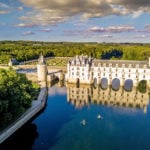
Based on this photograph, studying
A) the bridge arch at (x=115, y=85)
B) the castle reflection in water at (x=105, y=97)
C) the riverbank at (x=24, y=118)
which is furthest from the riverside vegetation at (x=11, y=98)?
the bridge arch at (x=115, y=85)

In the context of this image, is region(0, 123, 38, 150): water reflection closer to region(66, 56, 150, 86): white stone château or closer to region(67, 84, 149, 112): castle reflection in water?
region(67, 84, 149, 112): castle reflection in water

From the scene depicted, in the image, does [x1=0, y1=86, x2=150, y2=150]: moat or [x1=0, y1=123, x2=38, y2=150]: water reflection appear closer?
[x1=0, y1=123, x2=38, y2=150]: water reflection

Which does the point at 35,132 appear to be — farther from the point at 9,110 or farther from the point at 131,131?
the point at 131,131

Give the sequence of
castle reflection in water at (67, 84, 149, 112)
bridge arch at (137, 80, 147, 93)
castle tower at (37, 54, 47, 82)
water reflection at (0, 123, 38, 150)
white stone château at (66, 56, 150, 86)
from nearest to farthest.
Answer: water reflection at (0, 123, 38, 150) → castle reflection in water at (67, 84, 149, 112) → bridge arch at (137, 80, 147, 93) → white stone château at (66, 56, 150, 86) → castle tower at (37, 54, 47, 82)

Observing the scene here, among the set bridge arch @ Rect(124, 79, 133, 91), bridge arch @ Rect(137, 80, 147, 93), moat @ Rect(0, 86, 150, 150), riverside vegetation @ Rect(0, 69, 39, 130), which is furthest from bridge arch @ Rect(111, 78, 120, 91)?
riverside vegetation @ Rect(0, 69, 39, 130)

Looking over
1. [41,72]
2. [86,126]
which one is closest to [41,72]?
[41,72]

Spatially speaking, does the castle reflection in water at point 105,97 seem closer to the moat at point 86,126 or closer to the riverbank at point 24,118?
the moat at point 86,126
